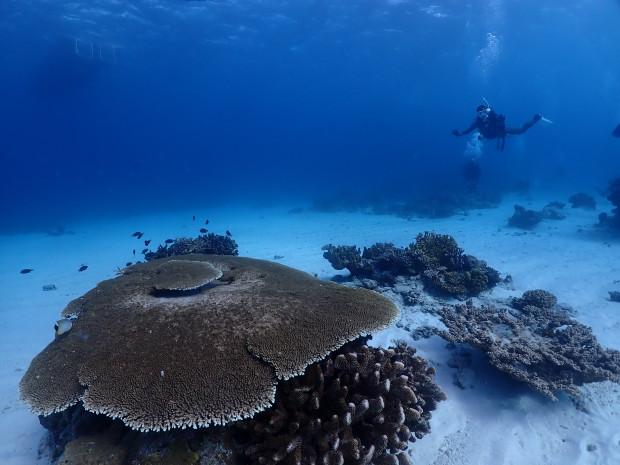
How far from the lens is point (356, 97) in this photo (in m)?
99.4

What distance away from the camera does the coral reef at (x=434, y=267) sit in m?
8.45

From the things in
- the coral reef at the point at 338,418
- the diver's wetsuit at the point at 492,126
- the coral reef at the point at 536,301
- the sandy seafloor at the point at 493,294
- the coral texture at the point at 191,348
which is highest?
the diver's wetsuit at the point at 492,126

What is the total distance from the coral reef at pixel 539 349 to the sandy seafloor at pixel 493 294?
1.03 ft

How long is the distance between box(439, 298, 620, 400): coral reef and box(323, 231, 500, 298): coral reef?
1.73m

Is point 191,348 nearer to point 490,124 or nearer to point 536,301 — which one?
point 536,301

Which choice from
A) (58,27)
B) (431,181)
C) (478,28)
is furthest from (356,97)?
(58,27)

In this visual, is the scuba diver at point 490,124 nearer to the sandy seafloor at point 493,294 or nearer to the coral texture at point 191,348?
the sandy seafloor at point 493,294

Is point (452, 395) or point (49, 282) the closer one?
point (452, 395)

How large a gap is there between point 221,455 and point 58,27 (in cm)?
5064

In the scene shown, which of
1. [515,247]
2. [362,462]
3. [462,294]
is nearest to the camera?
[362,462]

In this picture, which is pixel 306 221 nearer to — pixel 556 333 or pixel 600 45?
pixel 556 333

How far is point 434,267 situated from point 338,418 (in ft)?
21.9

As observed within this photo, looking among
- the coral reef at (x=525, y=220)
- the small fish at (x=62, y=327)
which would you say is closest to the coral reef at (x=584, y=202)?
the coral reef at (x=525, y=220)

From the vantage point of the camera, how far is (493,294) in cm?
876
